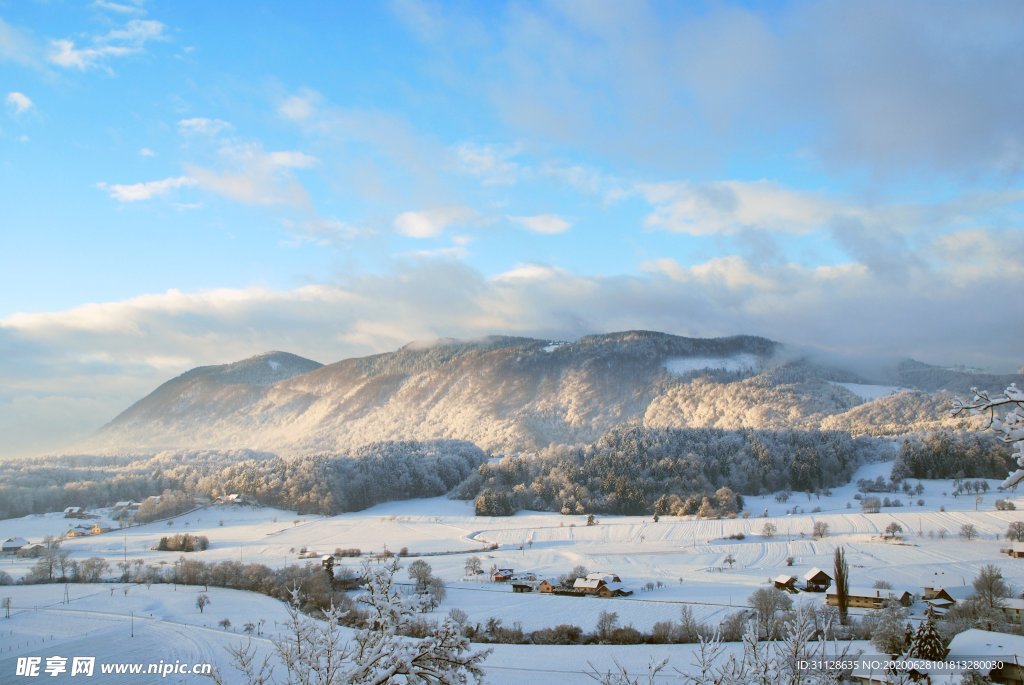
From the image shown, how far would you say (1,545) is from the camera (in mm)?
82125

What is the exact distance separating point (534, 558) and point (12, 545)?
58336 mm

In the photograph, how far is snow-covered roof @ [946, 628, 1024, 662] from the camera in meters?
29.8

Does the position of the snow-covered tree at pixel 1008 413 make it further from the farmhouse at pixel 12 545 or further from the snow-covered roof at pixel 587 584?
the farmhouse at pixel 12 545

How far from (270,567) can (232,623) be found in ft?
68.7

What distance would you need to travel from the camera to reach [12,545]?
267 feet

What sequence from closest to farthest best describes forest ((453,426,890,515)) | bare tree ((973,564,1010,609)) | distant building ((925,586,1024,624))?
distant building ((925,586,1024,624)) < bare tree ((973,564,1010,609)) < forest ((453,426,890,515))

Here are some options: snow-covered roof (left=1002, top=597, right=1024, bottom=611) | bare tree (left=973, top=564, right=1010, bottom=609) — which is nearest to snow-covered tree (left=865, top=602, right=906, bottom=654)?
snow-covered roof (left=1002, top=597, right=1024, bottom=611)

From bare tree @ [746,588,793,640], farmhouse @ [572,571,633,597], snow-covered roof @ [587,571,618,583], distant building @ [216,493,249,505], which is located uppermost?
distant building @ [216,493,249,505]

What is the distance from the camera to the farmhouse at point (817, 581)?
173 feet

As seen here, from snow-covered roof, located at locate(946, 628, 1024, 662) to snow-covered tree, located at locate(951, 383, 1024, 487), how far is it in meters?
30.0

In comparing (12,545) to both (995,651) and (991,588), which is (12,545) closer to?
(995,651)

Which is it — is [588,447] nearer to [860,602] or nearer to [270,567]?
[270,567]

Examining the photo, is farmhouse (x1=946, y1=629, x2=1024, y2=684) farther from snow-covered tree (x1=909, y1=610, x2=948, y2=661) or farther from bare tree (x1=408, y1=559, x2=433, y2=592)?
bare tree (x1=408, y1=559, x2=433, y2=592)

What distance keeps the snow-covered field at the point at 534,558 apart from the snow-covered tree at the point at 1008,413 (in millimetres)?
29531
